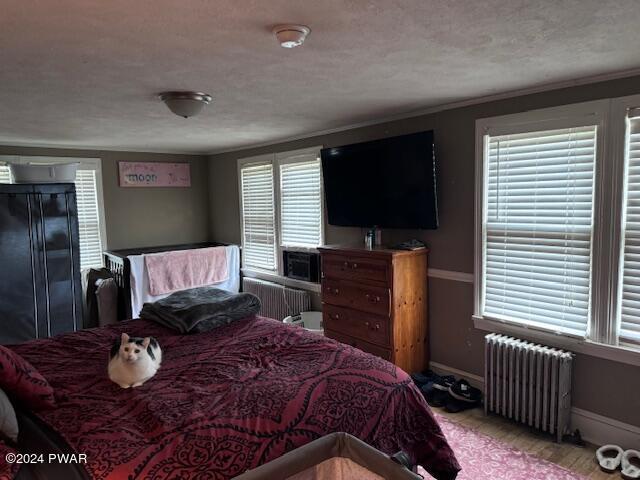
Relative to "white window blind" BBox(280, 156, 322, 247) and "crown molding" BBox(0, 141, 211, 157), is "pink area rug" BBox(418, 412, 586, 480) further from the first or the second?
"crown molding" BBox(0, 141, 211, 157)

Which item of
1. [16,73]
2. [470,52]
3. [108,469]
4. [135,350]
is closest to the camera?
[108,469]

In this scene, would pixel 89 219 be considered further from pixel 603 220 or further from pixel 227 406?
pixel 603 220

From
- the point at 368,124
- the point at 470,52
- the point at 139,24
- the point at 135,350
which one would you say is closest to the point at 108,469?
the point at 135,350

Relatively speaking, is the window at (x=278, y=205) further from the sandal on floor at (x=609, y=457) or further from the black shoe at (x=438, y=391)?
the sandal on floor at (x=609, y=457)

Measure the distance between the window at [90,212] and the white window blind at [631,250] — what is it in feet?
17.1

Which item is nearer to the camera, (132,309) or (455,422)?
(455,422)

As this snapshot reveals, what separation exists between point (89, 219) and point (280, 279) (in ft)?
7.93

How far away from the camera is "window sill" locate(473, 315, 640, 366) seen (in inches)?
101

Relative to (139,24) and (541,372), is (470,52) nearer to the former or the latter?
(139,24)

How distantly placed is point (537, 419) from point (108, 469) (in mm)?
2620

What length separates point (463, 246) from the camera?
3346 mm

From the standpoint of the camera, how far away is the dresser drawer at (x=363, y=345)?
3389mm

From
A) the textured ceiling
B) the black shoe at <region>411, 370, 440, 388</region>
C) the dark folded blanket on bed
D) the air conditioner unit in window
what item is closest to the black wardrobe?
the textured ceiling

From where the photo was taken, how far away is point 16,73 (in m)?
2.22
